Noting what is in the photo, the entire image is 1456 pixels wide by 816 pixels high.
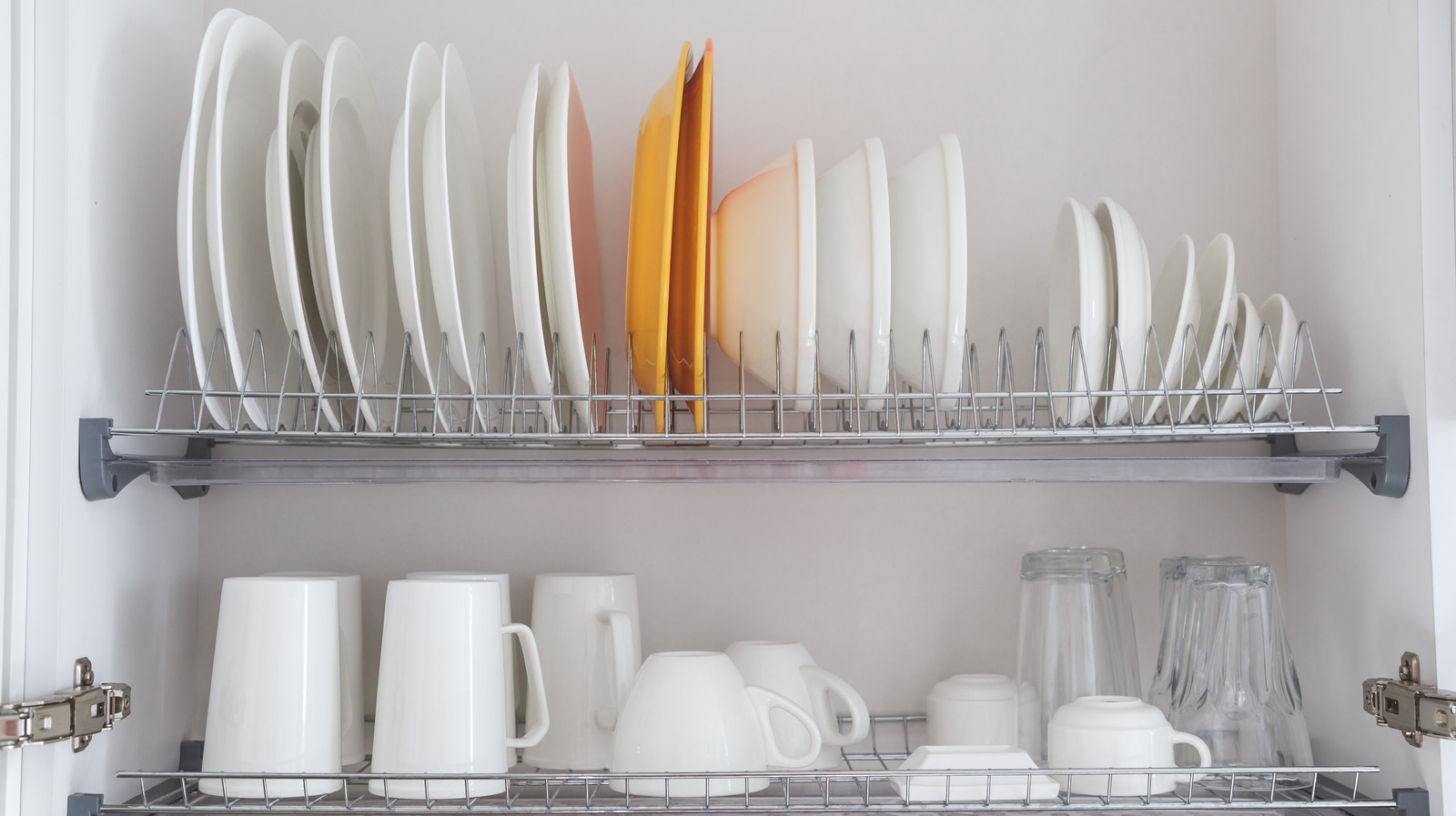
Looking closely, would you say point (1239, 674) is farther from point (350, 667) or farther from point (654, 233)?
point (350, 667)

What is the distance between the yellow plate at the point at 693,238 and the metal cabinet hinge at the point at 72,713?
20.4 inches

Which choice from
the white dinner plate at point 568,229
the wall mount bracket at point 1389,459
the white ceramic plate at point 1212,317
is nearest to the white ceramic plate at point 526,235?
the white dinner plate at point 568,229

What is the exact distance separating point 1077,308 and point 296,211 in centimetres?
74

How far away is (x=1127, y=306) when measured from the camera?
87 cm

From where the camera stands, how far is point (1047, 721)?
926mm

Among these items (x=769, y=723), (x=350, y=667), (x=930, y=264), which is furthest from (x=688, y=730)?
(x=930, y=264)

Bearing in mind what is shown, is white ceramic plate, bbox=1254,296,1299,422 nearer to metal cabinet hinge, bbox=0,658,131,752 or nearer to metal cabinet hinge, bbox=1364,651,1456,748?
metal cabinet hinge, bbox=1364,651,1456,748

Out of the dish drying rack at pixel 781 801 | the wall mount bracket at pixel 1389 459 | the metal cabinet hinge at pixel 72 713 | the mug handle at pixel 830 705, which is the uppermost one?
the wall mount bracket at pixel 1389 459

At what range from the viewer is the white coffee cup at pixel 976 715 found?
909mm

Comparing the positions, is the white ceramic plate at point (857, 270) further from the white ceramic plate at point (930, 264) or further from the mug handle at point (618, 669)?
the mug handle at point (618, 669)

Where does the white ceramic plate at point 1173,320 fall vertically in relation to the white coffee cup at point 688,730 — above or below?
above

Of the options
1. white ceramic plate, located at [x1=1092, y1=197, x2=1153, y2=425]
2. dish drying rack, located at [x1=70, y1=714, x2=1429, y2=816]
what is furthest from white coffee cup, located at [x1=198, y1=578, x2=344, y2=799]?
white ceramic plate, located at [x1=1092, y1=197, x2=1153, y2=425]

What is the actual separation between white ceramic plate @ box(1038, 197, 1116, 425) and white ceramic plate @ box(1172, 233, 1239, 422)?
8cm

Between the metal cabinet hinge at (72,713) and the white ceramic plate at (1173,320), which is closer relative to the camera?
the metal cabinet hinge at (72,713)
